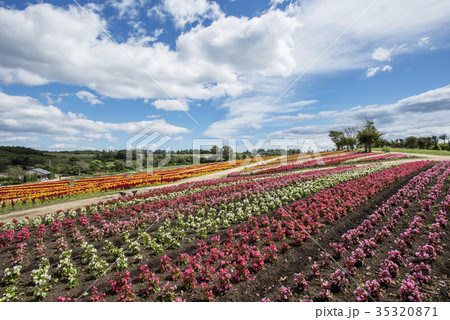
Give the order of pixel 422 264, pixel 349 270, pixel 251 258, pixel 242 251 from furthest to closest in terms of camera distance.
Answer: pixel 242 251 < pixel 251 258 < pixel 349 270 < pixel 422 264

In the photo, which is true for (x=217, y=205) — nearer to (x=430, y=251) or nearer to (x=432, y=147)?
(x=430, y=251)

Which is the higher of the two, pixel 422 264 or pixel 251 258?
pixel 422 264

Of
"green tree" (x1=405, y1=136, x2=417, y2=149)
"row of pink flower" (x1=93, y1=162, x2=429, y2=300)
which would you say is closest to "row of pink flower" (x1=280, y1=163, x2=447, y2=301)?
"row of pink flower" (x1=93, y1=162, x2=429, y2=300)

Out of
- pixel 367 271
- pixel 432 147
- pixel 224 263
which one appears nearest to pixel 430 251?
pixel 367 271

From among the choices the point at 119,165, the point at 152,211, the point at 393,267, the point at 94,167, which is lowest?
the point at 94,167

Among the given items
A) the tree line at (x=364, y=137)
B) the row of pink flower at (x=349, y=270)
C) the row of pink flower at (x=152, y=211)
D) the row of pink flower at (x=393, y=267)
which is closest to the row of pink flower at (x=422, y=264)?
the row of pink flower at (x=393, y=267)

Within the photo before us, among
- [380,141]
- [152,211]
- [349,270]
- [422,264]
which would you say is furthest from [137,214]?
[380,141]

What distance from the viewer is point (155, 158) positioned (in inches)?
2598

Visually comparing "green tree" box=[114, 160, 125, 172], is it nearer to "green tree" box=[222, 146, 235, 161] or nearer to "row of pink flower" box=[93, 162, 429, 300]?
"green tree" box=[222, 146, 235, 161]

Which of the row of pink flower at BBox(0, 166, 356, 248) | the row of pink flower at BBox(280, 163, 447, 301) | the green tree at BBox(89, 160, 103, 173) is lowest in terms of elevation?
the green tree at BBox(89, 160, 103, 173)

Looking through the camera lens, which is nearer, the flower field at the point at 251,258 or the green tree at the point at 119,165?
the flower field at the point at 251,258

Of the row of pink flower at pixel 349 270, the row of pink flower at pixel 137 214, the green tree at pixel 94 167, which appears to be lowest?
the green tree at pixel 94 167

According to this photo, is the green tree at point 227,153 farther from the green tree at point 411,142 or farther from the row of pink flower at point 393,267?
the green tree at point 411,142

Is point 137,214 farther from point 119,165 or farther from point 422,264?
point 119,165
